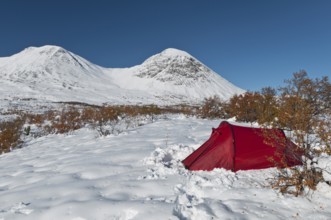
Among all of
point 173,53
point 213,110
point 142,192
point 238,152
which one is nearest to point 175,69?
point 173,53

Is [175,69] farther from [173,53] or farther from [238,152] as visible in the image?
[238,152]

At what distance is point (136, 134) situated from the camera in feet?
34.6

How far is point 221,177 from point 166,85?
85569 mm

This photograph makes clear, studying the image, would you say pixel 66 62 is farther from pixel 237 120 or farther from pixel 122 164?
pixel 122 164

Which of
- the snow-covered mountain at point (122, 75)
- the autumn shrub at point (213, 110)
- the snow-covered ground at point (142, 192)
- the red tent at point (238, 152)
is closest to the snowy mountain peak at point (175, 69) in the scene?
the snow-covered mountain at point (122, 75)

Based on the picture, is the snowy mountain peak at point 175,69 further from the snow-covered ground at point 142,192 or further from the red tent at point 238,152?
the red tent at point 238,152

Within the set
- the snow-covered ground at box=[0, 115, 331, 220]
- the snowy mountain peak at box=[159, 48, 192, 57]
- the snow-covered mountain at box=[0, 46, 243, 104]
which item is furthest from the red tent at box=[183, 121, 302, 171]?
the snowy mountain peak at box=[159, 48, 192, 57]

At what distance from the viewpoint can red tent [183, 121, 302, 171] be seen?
5.59 metres

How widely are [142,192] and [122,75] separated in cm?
10050

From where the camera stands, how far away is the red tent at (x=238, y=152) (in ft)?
18.3

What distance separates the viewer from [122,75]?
338 feet

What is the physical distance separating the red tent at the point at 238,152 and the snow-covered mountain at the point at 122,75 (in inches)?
2546

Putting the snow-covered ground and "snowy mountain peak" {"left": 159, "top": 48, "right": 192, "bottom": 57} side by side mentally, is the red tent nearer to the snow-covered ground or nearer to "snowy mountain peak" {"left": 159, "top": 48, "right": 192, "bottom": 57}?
the snow-covered ground

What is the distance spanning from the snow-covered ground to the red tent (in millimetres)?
187
